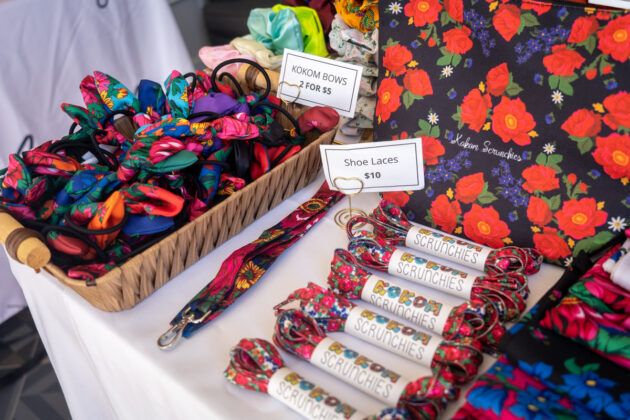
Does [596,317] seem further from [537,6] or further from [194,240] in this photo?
[194,240]

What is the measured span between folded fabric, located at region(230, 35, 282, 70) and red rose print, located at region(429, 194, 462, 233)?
66cm

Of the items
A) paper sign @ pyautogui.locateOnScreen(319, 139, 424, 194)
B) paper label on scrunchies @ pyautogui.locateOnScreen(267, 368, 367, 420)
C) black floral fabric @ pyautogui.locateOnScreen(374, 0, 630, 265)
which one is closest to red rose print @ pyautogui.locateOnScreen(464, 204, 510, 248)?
black floral fabric @ pyautogui.locateOnScreen(374, 0, 630, 265)

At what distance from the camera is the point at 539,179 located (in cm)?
79

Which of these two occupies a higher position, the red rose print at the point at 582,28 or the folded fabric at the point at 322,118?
the red rose print at the point at 582,28

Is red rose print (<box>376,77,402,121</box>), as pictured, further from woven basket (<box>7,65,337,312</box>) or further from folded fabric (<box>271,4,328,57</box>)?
folded fabric (<box>271,4,328,57</box>)

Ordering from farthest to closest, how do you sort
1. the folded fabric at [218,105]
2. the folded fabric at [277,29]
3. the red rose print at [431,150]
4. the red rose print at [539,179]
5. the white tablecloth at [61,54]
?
the white tablecloth at [61,54], the folded fabric at [277,29], the folded fabric at [218,105], the red rose print at [431,150], the red rose print at [539,179]

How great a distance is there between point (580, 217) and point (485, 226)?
0.50 feet

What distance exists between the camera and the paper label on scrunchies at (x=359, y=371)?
616 mm

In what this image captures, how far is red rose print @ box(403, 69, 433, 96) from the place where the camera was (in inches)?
34.4

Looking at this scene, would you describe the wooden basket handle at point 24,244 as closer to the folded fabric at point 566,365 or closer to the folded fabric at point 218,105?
the folded fabric at point 218,105

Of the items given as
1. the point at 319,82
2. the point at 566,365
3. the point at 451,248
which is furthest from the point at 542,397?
the point at 319,82

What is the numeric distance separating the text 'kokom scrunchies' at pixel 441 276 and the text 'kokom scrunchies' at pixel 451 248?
2 centimetres

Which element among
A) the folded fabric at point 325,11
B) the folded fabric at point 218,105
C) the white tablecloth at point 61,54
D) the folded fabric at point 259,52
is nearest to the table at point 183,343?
the folded fabric at point 218,105

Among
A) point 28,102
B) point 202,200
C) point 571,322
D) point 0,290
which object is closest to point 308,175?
point 202,200
